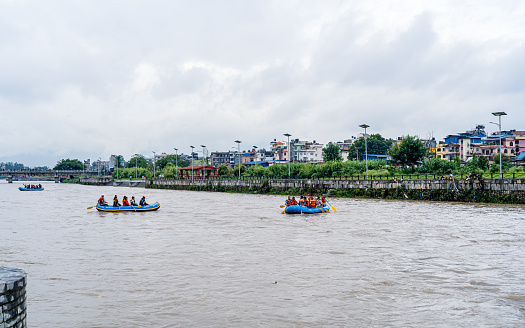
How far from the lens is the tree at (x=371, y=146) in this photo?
5714 inches

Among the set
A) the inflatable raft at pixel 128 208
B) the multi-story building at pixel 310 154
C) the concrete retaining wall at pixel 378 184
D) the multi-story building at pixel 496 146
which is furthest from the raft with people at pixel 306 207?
the multi-story building at pixel 310 154

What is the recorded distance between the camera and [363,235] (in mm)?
29078

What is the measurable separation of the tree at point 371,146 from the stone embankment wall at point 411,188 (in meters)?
63.5

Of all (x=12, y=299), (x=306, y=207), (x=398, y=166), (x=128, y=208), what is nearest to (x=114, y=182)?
(x=398, y=166)

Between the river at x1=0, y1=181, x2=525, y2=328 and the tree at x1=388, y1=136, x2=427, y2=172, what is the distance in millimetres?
45751

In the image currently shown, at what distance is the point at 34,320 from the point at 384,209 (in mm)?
37743

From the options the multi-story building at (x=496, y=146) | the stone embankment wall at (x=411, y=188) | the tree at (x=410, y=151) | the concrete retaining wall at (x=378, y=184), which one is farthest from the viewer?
the multi-story building at (x=496, y=146)

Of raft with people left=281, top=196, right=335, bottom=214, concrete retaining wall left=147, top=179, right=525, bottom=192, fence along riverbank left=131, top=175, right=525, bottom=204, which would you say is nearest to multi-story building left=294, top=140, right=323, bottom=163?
concrete retaining wall left=147, top=179, right=525, bottom=192

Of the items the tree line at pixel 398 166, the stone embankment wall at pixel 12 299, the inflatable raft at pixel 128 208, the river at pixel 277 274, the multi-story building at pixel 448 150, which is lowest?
the river at pixel 277 274

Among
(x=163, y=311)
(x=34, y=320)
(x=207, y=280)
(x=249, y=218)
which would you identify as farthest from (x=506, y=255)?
(x=249, y=218)

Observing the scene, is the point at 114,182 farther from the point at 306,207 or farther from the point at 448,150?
the point at 306,207

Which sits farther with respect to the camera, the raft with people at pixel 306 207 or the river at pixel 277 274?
the raft with people at pixel 306 207

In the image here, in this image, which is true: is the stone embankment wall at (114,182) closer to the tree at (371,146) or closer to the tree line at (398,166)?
the tree line at (398,166)

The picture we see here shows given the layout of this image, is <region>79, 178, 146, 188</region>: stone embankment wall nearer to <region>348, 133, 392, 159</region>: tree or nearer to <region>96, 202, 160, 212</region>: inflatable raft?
<region>348, 133, 392, 159</region>: tree
